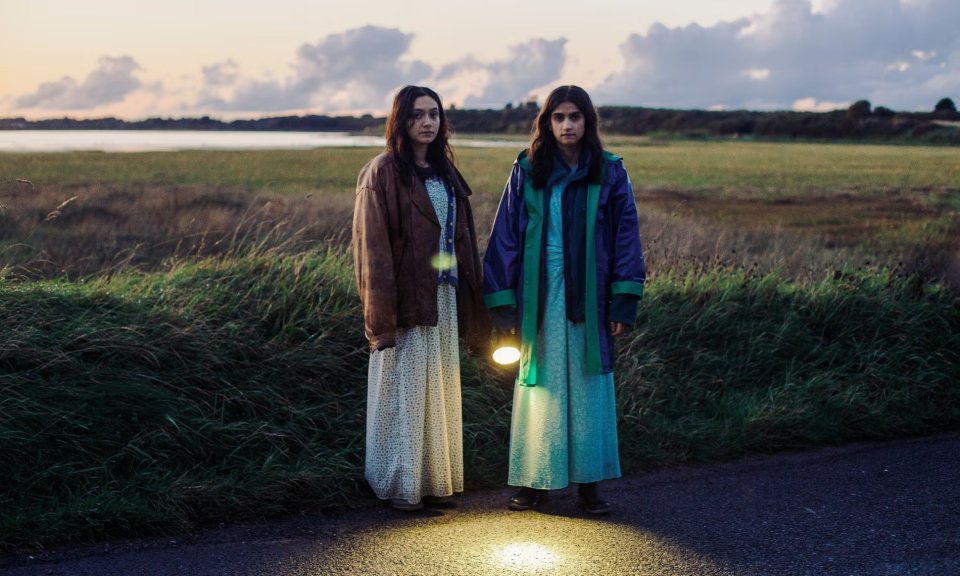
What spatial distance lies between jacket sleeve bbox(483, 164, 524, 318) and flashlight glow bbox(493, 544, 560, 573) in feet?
3.65

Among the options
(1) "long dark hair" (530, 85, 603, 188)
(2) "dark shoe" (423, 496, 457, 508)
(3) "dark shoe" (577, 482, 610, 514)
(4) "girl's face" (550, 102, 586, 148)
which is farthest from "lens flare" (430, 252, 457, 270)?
(3) "dark shoe" (577, 482, 610, 514)

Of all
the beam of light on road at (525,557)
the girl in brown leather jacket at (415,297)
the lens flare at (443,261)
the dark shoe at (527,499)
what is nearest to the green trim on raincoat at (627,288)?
the girl in brown leather jacket at (415,297)

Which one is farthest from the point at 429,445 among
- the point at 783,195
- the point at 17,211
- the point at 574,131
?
the point at 783,195

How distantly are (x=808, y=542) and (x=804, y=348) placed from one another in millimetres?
3154

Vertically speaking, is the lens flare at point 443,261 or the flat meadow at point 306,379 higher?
the lens flare at point 443,261

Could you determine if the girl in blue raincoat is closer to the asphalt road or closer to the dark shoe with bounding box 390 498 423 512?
the asphalt road

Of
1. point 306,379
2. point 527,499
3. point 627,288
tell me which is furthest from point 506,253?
point 306,379

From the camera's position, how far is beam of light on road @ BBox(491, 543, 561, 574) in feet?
12.5

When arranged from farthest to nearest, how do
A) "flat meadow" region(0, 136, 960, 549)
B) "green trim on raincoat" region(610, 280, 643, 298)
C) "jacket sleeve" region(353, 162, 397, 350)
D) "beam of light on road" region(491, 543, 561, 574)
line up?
1. "flat meadow" region(0, 136, 960, 549)
2. "green trim on raincoat" region(610, 280, 643, 298)
3. "jacket sleeve" region(353, 162, 397, 350)
4. "beam of light on road" region(491, 543, 561, 574)

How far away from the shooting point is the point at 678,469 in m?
5.37

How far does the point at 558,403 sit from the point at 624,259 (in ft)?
2.44

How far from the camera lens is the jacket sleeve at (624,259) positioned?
14.4 ft

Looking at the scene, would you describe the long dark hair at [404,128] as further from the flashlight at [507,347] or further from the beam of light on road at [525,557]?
the beam of light on road at [525,557]

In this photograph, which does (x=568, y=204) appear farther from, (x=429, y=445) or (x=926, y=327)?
(x=926, y=327)
